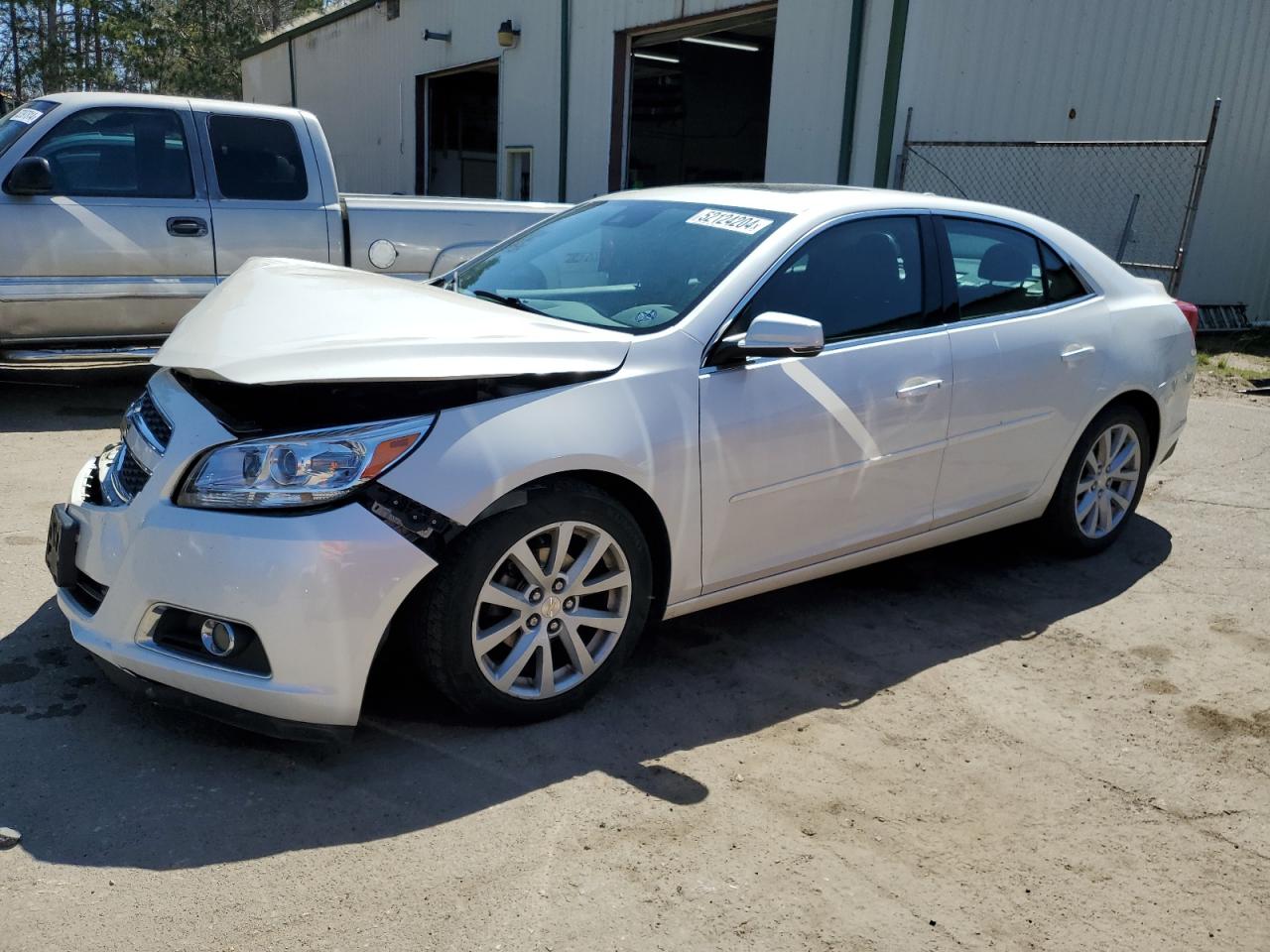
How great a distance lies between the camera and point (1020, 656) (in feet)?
13.8

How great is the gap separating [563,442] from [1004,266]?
2486 millimetres

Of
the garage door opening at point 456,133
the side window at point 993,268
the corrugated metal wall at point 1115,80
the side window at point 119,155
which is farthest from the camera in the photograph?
the garage door opening at point 456,133

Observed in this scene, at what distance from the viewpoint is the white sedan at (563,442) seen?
2947mm

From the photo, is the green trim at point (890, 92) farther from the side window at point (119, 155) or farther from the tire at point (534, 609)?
the tire at point (534, 609)

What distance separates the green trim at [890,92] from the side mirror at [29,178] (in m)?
7.40

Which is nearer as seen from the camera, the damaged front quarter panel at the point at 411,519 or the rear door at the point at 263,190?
the damaged front quarter panel at the point at 411,519

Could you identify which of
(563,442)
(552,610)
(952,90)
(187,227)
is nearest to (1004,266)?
(563,442)

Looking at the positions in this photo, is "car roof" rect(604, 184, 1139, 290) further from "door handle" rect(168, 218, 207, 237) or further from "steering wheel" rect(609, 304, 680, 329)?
"door handle" rect(168, 218, 207, 237)

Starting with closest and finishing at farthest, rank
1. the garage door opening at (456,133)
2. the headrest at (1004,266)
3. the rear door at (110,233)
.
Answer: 1. the headrest at (1004,266)
2. the rear door at (110,233)
3. the garage door opening at (456,133)

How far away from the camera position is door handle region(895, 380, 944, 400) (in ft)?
13.4

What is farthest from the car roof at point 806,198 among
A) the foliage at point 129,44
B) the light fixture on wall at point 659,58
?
the foliage at point 129,44

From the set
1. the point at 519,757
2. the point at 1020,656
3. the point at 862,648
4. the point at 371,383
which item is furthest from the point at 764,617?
the point at 371,383

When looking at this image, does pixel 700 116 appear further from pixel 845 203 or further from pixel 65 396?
pixel 845 203

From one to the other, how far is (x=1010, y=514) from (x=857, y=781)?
197 centimetres
